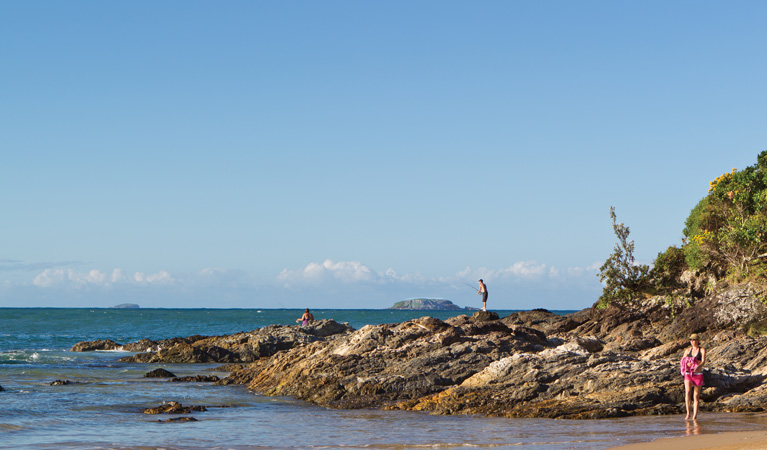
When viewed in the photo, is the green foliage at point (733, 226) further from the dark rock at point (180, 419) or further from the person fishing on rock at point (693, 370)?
the dark rock at point (180, 419)

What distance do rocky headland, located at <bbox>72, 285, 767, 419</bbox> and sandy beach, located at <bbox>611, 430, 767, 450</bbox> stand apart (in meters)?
2.67

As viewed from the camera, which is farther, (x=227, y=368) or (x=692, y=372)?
(x=227, y=368)

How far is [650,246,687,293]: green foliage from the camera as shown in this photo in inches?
1203

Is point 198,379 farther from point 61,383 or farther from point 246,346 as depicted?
point 246,346

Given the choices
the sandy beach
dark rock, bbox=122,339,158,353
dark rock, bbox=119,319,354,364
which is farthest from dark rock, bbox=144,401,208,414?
dark rock, bbox=122,339,158,353

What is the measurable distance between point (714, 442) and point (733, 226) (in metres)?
19.0

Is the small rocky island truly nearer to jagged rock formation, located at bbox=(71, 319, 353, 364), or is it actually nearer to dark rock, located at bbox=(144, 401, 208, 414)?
jagged rock formation, located at bbox=(71, 319, 353, 364)

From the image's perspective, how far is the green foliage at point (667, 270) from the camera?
100 feet

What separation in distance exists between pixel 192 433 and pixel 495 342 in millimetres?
8402

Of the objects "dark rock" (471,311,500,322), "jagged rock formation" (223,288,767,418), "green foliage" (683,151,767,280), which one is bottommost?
"jagged rock formation" (223,288,767,418)

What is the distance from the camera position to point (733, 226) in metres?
28.0

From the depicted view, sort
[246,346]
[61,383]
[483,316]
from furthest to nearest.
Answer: [246,346] < [483,316] < [61,383]

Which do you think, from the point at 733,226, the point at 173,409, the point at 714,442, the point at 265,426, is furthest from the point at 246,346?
the point at 714,442

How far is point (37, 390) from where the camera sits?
859 inches
